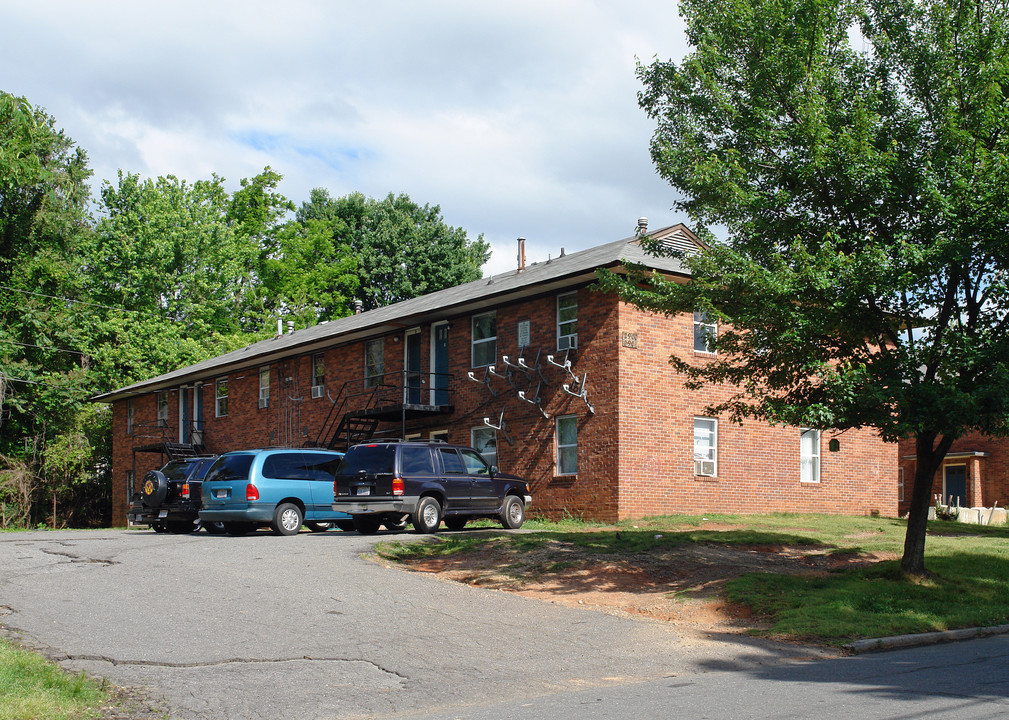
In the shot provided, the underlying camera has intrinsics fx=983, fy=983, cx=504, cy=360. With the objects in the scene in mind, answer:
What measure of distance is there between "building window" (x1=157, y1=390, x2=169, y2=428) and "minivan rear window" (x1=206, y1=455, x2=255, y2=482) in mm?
23021

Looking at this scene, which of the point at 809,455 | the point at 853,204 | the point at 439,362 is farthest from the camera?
the point at 439,362

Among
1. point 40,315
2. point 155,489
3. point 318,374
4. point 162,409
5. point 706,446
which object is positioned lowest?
point 155,489

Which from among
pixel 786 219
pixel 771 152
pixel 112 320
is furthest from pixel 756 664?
pixel 112 320

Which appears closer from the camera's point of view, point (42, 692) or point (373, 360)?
point (42, 692)

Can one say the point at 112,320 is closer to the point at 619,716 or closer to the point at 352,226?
the point at 352,226

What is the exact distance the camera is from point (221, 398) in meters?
37.9

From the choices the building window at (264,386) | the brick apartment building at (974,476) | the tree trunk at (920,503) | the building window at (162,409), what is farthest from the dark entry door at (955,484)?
the building window at (162,409)

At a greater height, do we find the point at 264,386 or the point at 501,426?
the point at 264,386

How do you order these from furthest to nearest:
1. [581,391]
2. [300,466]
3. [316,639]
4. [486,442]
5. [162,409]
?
[162,409]
[486,442]
[581,391]
[300,466]
[316,639]

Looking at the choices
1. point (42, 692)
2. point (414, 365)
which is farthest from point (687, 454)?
point (42, 692)

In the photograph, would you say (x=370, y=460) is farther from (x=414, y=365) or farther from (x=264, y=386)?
(x=264, y=386)

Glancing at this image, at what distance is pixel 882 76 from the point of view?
13180mm

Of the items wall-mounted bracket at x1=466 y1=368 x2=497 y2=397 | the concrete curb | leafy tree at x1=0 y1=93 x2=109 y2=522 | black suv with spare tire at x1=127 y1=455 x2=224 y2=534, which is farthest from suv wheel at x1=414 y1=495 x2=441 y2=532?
leafy tree at x1=0 y1=93 x2=109 y2=522

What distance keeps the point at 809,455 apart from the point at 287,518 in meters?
13.7
